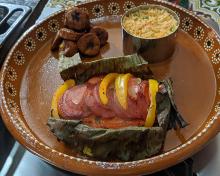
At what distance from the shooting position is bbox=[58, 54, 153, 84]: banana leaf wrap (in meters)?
0.82

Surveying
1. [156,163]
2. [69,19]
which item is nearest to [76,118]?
[156,163]

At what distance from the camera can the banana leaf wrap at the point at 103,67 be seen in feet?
2.68

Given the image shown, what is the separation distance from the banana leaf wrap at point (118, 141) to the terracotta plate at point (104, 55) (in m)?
0.03

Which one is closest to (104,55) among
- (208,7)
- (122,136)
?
(122,136)

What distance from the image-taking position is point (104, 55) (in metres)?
0.94

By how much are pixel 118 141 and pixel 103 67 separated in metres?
0.20

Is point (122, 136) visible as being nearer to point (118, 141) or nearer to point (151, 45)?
point (118, 141)

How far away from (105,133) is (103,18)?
0.46 meters

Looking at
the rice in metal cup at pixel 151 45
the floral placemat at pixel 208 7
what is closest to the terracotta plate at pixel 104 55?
the rice in metal cup at pixel 151 45

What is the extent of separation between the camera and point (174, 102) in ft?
2.58

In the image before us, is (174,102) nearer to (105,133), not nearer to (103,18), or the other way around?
(105,133)

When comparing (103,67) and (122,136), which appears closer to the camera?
(122,136)

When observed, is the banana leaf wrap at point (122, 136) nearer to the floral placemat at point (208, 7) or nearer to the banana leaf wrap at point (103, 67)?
the banana leaf wrap at point (103, 67)

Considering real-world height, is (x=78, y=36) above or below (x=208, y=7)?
above
